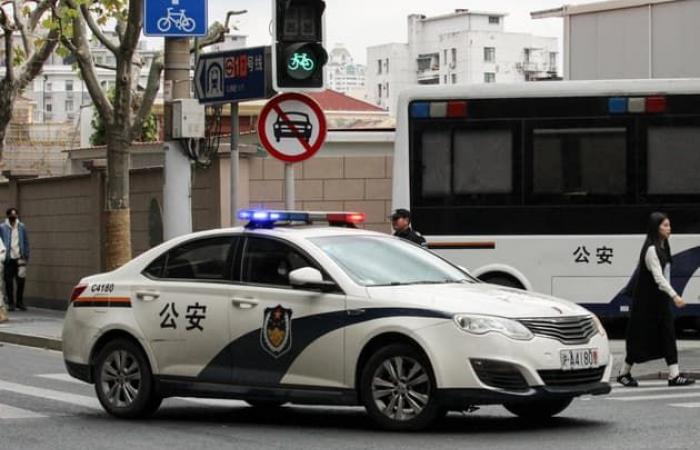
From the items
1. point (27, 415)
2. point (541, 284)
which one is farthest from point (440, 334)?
point (541, 284)

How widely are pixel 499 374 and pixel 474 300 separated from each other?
61 centimetres

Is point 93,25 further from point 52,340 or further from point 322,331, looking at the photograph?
point 322,331

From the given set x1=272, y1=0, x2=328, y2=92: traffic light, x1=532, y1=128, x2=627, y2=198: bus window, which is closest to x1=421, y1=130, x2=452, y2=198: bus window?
x1=532, y1=128, x2=627, y2=198: bus window

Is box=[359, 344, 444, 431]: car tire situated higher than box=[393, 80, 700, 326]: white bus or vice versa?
box=[393, 80, 700, 326]: white bus

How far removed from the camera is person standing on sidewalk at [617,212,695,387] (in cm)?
1527

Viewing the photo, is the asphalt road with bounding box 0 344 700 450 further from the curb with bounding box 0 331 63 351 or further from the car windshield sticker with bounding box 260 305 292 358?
the curb with bounding box 0 331 63 351

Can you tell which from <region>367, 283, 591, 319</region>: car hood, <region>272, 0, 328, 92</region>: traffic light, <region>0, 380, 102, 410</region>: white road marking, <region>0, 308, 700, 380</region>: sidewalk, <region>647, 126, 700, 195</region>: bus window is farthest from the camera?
<region>647, 126, 700, 195</region>: bus window

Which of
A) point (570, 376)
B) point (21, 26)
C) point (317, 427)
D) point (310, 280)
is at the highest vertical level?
point (21, 26)

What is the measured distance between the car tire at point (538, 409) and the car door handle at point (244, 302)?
2.03 meters

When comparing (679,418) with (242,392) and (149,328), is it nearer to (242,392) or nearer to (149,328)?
(242,392)

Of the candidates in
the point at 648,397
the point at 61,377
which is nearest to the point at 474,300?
the point at 648,397

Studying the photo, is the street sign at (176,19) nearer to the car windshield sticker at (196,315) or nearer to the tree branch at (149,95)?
the car windshield sticker at (196,315)

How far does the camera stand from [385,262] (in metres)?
12.1

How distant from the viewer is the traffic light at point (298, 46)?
14445mm
